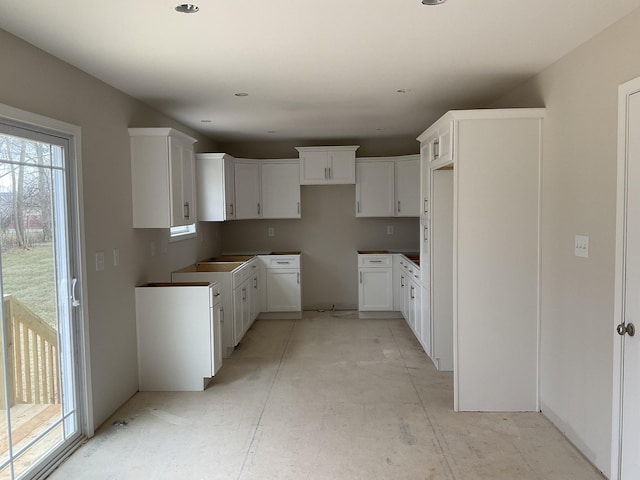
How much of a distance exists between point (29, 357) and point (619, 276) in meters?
3.15

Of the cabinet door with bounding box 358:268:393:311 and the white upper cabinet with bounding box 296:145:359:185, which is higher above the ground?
the white upper cabinet with bounding box 296:145:359:185

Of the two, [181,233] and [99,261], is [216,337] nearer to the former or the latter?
[99,261]

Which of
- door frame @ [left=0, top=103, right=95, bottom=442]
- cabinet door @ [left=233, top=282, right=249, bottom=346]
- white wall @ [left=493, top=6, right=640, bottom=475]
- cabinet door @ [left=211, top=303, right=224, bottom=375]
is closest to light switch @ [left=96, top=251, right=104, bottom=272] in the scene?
door frame @ [left=0, top=103, right=95, bottom=442]

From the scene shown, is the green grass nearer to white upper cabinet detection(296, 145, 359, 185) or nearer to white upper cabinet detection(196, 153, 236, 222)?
white upper cabinet detection(196, 153, 236, 222)

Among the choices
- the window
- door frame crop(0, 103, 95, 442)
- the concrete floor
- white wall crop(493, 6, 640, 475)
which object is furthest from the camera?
the window

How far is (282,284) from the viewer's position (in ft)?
21.6

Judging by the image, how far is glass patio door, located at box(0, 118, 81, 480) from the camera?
8.26ft

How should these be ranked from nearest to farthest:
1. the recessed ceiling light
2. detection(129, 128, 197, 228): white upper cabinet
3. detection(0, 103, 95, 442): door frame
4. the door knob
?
the recessed ceiling light < the door knob < detection(0, 103, 95, 442): door frame < detection(129, 128, 197, 228): white upper cabinet

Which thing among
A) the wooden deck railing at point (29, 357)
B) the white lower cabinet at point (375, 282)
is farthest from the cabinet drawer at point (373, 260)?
the wooden deck railing at point (29, 357)

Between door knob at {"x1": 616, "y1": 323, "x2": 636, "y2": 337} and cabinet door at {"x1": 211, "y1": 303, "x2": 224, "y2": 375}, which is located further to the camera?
cabinet door at {"x1": 211, "y1": 303, "x2": 224, "y2": 375}

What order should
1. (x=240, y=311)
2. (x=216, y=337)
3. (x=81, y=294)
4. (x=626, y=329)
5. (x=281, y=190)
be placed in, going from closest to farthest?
(x=626, y=329), (x=81, y=294), (x=216, y=337), (x=240, y=311), (x=281, y=190)

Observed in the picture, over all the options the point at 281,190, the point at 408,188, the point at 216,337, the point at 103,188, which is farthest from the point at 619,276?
the point at 281,190

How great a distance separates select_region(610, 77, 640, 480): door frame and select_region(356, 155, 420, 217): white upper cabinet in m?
4.04

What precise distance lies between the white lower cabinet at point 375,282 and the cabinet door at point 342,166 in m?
1.05
